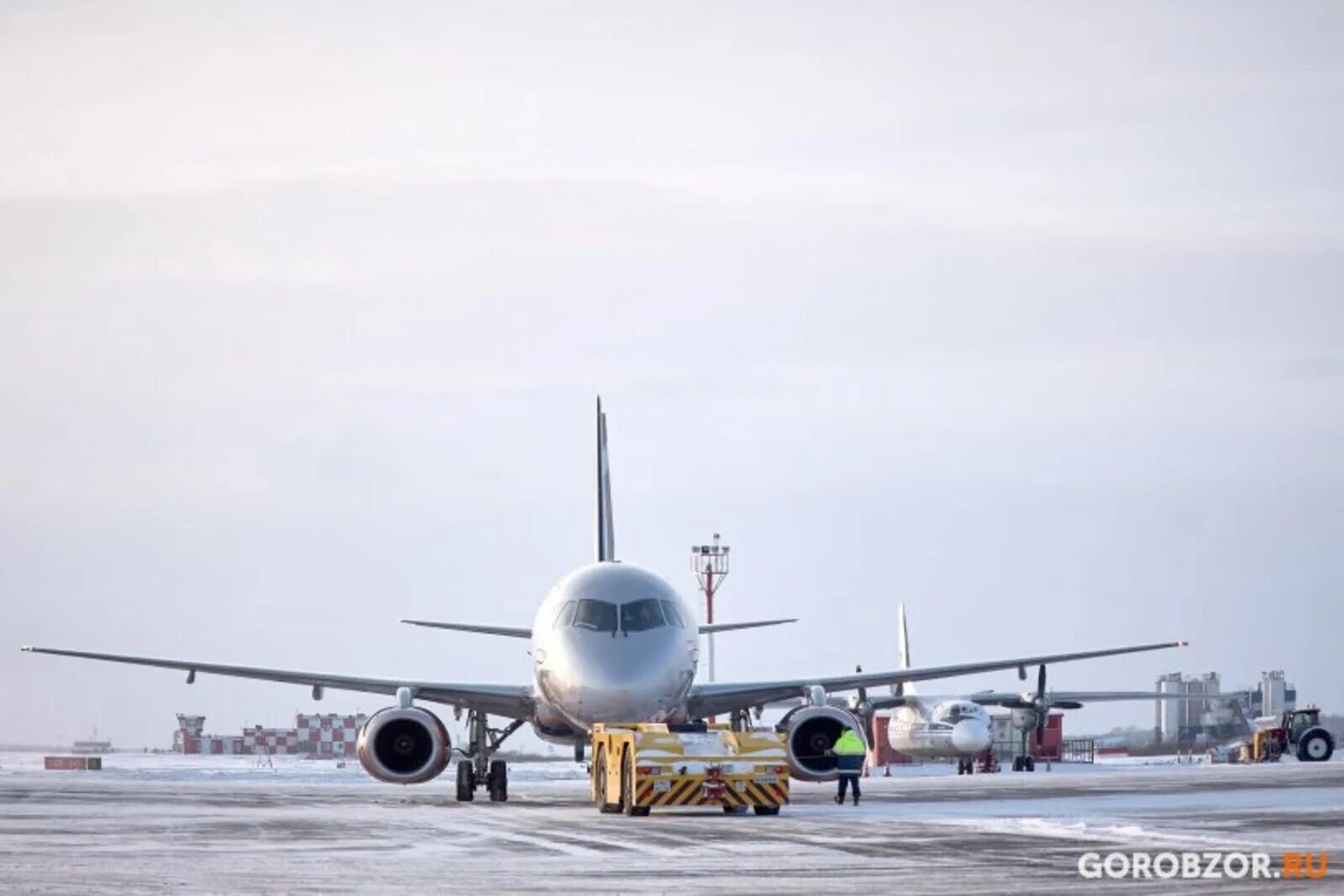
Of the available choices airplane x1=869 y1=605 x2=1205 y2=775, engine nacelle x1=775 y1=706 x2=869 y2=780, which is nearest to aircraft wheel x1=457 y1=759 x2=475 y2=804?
engine nacelle x1=775 y1=706 x2=869 y2=780

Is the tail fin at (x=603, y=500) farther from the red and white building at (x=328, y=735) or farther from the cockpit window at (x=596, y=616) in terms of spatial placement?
the red and white building at (x=328, y=735)

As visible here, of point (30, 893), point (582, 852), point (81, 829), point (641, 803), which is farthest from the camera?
point (641, 803)

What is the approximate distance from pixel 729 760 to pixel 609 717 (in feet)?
18.0

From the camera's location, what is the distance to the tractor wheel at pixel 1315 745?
75.8m

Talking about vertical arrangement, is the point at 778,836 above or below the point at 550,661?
below

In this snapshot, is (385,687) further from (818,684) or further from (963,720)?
(963,720)

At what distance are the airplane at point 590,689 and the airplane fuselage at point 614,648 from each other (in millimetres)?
21

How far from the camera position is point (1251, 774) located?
53.6 m

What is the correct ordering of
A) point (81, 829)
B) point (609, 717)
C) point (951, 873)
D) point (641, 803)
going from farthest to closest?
point (609, 717) → point (641, 803) → point (81, 829) → point (951, 873)

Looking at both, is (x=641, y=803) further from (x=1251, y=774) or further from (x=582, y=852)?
(x=1251, y=774)

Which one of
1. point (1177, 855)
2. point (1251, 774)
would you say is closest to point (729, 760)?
point (1177, 855)

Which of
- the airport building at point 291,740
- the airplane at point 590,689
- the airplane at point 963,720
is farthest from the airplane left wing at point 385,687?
the airport building at point 291,740

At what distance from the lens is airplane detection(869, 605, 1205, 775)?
3282 inches

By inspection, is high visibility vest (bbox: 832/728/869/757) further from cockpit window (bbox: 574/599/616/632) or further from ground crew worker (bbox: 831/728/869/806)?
cockpit window (bbox: 574/599/616/632)
